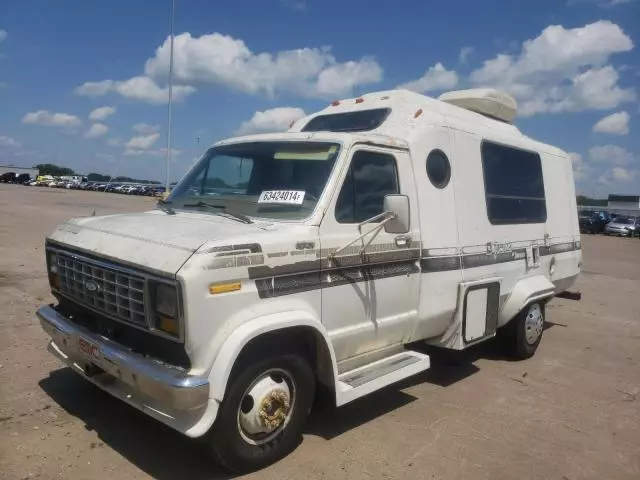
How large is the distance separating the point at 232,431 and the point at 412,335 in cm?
202

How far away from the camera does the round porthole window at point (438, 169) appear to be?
16.4 ft

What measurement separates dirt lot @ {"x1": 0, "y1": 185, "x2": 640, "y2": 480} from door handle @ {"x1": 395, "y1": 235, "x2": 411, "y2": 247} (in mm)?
1504

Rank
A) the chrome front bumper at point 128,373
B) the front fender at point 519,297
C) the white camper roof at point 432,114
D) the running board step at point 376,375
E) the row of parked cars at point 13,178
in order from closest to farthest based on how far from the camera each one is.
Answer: the chrome front bumper at point 128,373
the running board step at point 376,375
the white camper roof at point 432,114
the front fender at point 519,297
the row of parked cars at point 13,178

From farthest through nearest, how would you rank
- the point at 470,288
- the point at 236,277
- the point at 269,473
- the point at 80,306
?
1. the point at 470,288
2. the point at 80,306
3. the point at 269,473
4. the point at 236,277

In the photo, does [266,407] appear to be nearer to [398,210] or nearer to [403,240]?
[398,210]

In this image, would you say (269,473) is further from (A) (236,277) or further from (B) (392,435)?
(A) (236,277)

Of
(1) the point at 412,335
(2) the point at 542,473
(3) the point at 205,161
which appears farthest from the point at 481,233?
(3) the point at 205,161

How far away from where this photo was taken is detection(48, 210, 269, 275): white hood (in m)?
Result: 3.32

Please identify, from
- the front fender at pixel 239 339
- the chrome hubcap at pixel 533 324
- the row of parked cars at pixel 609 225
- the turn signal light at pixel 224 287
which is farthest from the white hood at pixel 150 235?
the row of parked cars at pixel 609 225

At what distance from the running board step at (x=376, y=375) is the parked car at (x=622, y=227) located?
3842 cm

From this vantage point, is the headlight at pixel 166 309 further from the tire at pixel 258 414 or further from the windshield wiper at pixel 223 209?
the windshield wiper at pixel 223 209

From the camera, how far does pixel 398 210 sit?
4000 mm

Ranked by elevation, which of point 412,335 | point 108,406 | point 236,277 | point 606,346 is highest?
point 236,277

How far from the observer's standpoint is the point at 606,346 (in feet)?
24.2
